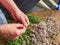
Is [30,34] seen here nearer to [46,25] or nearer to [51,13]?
[46,25]

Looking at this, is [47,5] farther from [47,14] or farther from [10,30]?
[10,30]

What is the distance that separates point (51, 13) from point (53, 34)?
0.76 ft

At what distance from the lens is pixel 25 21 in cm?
84

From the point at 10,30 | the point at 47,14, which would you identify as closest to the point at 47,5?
the point at 47,14

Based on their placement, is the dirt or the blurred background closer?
the dirt

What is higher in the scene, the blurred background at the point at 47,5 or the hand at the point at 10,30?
the hand at the point at 10,30

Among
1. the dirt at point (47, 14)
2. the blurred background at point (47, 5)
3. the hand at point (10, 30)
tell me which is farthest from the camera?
the blurred background at point (47, 5)

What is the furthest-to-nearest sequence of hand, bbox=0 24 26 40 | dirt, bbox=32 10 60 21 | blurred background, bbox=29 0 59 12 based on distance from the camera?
blurred background, bbox=29 0 59 12 < dirt, bbox=32 10 60 21 < hand, bbox=0 24 26 40

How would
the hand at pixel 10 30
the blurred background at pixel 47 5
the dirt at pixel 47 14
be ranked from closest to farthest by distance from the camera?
1. the hand at pixel 10 30
2. the dirt at pixel 47 14
3. the blurred background at pixel 47 5

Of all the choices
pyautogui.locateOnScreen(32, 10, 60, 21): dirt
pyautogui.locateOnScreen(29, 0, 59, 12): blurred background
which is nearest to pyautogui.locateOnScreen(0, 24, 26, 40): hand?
pyautogui.locateOnScreen(32, 10, 60, 21): dirt

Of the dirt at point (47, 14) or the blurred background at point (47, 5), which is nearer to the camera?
the dirt at point (47, 14)

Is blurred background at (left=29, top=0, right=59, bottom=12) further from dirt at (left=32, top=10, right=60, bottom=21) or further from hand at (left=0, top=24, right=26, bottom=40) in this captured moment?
hand at (left=0, top=24, right=26, bottom=40)

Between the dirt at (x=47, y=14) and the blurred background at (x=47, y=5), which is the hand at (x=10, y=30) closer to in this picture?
the dirt at (x=47, y=14)

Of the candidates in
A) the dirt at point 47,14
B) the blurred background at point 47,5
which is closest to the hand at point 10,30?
the dirt at point 47,14
